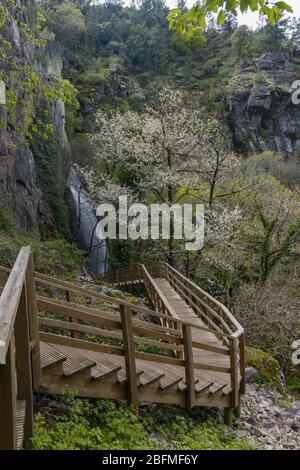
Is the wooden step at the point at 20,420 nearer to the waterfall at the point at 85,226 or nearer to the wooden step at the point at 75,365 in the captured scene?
the wooden step at the point at 75,365

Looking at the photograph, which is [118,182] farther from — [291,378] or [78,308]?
[78,308]

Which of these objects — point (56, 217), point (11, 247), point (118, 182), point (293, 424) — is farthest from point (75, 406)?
point (118, 182)

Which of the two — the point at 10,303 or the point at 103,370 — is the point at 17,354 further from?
the point at 103,370

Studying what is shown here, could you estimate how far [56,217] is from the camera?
20781mm

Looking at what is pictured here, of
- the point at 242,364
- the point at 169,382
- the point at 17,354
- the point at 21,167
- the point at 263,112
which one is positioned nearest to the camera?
the point at 17,354

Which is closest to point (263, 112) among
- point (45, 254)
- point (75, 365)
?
point (45, 254)

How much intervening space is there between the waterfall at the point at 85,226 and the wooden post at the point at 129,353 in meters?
18.3

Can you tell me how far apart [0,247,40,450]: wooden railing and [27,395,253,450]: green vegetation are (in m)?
0.28

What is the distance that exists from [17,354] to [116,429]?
4.95 ft

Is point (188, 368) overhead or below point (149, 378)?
below

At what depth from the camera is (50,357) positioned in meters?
3.63

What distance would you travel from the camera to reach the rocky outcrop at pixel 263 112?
43812mm

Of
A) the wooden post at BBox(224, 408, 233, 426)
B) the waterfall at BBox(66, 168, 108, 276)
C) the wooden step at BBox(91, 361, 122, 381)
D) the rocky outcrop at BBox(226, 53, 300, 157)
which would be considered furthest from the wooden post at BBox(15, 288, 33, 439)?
the rocky outcrop at BBox(226, 53, 300, 157)

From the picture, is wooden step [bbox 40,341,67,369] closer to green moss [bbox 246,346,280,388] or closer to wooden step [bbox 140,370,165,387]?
wooden step [bbox 140,370,165,387]
